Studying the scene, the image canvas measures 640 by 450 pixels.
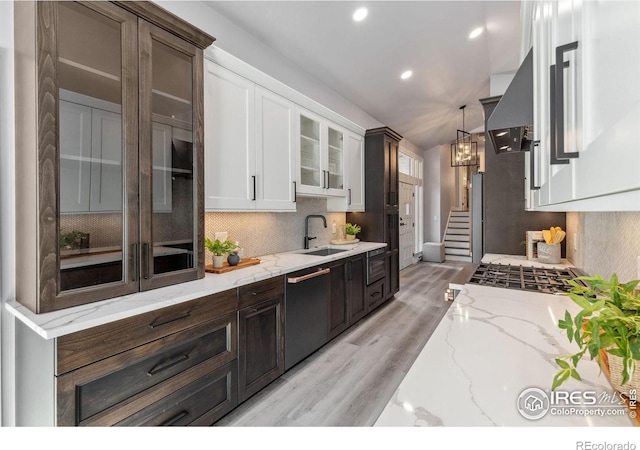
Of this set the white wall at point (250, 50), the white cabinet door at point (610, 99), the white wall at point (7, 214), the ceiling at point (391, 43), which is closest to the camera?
the white cabinet door at point (610, 99)

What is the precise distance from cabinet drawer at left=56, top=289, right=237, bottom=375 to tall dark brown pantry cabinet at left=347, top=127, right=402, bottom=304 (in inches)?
113

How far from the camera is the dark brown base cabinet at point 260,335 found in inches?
78.4

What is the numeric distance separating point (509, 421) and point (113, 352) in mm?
1492

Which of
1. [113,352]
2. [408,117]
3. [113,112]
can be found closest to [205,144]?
[113,112]

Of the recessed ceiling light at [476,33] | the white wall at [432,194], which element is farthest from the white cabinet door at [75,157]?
the white wall at [432,194]

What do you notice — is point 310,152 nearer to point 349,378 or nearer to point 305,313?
point 305,313

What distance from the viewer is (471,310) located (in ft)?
4.39

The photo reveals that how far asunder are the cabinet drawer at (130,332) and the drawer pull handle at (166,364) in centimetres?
15

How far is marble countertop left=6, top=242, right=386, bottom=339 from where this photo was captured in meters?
1.20

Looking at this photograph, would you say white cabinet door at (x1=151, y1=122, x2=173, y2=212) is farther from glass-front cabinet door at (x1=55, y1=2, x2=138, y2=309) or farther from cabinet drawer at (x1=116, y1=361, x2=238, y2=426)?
cabinet drawer at (x1=116, y1=361, x2=238, y2=426)

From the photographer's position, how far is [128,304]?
4.75 ft

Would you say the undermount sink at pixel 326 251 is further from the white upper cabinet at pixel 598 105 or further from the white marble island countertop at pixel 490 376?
the white upper cabinet at pixel 598 105

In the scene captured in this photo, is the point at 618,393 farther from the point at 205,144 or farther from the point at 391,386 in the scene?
the point at 205,144

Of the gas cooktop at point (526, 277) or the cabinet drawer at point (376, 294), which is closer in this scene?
the gas cooktop at point (526, 277)
